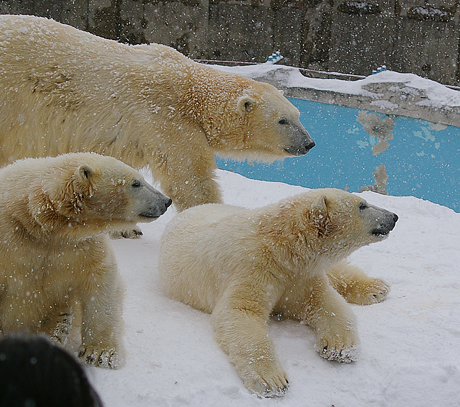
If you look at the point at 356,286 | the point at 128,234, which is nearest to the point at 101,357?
the point at 356,286

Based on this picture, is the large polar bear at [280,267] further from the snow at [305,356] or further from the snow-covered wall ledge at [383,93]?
the snow-covered wall ledge at [383,93]

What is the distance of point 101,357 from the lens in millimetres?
2357

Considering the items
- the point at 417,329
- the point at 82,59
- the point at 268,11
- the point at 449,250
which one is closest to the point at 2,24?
the point at 82,59

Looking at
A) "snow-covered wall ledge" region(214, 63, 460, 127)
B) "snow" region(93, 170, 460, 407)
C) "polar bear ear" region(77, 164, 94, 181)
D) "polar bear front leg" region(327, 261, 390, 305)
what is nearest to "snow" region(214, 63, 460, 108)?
"snow-covered wall ledge" region(214, 63, 460, 127)

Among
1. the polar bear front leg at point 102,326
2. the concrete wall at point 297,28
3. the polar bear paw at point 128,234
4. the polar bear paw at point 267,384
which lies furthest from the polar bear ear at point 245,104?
the concrete wall at point 297,28

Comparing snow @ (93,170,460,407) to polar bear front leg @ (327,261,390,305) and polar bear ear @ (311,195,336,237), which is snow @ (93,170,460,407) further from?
polar bear ear @ (311,195,336,237)

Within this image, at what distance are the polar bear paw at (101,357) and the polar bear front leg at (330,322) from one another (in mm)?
966

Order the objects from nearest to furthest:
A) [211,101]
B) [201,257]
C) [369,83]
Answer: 1. [201,257]
2. [211,101]
3. [369,83]

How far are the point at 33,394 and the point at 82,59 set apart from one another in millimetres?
3734

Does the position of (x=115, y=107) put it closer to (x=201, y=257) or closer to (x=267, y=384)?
(x=201, y=257)

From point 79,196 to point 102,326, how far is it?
0.54 meters

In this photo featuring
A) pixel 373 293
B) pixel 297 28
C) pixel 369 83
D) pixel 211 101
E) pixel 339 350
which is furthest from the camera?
pixel 297 28

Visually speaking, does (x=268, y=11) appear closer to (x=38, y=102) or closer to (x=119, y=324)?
(x=38, y=102)

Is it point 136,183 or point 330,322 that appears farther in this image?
point 330,322
